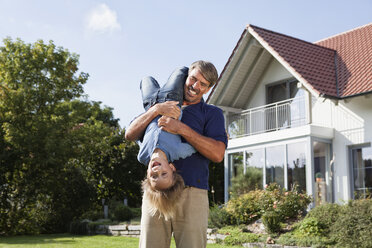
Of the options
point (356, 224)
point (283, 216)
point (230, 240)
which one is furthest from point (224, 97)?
point (356, 224)

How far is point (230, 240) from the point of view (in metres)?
10.7

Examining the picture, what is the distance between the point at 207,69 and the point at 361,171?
12535 millimetres

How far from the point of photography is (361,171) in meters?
13.9

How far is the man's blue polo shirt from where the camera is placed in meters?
2.62

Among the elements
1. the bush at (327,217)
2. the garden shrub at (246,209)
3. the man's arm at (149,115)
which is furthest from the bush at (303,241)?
the man's arm at (149,115)

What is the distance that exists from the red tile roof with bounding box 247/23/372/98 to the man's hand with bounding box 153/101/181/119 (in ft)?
39.4

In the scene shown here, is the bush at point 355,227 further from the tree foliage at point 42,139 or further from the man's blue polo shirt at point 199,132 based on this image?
the tree foliage at point 42,139

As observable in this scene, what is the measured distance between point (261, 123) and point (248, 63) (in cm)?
237

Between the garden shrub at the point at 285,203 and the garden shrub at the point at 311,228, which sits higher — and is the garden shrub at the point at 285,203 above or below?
above

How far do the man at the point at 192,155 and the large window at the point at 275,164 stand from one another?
41.8ft

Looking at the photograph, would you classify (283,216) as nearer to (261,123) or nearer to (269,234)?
(269,234)

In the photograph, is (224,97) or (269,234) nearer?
(269,234)

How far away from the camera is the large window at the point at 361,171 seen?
44.7 ft

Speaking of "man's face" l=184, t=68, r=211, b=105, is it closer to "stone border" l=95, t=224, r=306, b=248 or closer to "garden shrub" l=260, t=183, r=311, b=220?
"stone border" l=95, t=224, r=306, b=248
